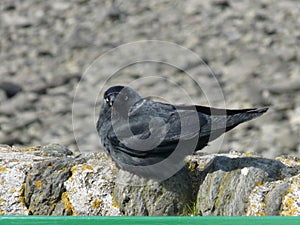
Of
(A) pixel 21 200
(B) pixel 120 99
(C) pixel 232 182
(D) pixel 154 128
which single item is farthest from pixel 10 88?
(C) pixel 232 182

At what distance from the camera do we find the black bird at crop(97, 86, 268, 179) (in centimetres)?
463

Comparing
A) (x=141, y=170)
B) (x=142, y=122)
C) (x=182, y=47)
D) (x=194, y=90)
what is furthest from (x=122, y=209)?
(x=182, y=47)

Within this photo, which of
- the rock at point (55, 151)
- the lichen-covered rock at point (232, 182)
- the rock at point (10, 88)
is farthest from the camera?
the rock at point (10, 88)

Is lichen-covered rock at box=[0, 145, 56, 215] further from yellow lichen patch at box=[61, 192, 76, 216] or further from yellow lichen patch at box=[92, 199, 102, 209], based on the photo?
yellow lichen patch at box=[92, 199, 102, 209]

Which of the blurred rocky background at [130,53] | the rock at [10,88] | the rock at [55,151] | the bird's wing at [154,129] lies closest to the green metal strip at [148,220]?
the bird's wing at [154,129]

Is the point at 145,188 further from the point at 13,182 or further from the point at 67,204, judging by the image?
the point at 13,182

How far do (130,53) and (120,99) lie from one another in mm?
8418

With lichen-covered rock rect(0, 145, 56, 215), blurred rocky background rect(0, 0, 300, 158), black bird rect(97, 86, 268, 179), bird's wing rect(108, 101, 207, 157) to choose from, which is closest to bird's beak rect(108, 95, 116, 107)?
black bird rect(97, 86, 268, 179)

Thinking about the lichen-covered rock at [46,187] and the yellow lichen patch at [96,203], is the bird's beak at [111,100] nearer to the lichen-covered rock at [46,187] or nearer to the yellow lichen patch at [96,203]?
the lichen-covered rock at [46,187]

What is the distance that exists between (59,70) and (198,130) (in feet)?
28.7

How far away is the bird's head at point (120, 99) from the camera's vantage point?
487 cm

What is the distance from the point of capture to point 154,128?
4766 millimetres

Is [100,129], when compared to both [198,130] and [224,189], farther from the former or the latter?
[224,189]

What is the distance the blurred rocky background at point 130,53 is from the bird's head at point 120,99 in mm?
5831
